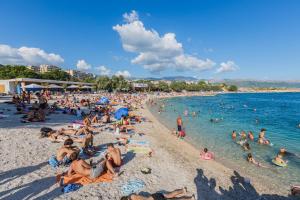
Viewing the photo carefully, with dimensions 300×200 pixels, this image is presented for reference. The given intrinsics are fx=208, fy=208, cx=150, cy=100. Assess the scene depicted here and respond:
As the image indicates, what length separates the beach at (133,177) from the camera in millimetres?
5035

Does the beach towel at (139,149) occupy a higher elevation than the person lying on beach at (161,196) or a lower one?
lower

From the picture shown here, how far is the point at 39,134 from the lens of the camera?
9.90 metres

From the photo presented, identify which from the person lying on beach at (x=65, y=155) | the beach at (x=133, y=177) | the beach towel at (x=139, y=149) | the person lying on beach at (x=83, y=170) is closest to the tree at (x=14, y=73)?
the beach at (x=133, y=177)

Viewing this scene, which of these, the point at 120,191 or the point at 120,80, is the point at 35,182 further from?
the point at 120,80

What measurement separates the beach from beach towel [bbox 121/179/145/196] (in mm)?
108

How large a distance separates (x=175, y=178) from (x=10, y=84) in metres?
40.7

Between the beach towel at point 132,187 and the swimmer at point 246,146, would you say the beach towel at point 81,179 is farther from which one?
the swimmer at point 246,146

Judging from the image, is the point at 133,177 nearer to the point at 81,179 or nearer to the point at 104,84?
the point at 81,179

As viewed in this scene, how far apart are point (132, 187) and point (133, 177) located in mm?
638

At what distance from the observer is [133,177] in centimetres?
605

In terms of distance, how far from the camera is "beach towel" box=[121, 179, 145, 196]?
5222 mm

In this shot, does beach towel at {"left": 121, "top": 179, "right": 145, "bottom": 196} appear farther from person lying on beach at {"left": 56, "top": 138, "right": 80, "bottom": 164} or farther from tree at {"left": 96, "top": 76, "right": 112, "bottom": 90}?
tree at {"left": 96, "top": 76, "right": 112, "bottom": 90}

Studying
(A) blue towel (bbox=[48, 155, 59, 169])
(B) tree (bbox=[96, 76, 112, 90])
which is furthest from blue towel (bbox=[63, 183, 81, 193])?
(B) tree (bbox=[96, 76, 112, 90])

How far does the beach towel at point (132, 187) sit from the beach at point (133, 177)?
0.35 ft
